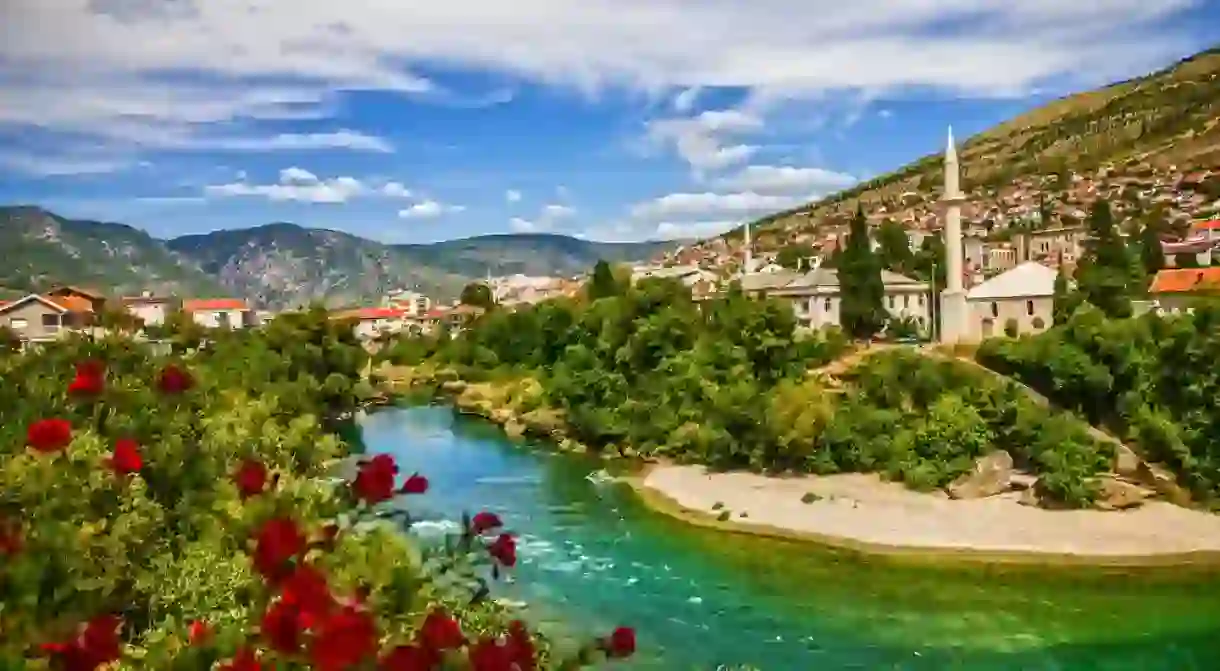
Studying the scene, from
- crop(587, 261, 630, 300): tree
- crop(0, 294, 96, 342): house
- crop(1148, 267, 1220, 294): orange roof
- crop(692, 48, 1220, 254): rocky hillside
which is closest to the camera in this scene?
crop(0, 294, 96, 342): house

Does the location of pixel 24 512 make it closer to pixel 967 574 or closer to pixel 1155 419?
pixel 967 574

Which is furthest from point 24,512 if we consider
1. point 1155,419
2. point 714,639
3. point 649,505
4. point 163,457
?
point 1155,419

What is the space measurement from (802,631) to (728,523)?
833 centimetres

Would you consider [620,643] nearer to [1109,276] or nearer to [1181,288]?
[1109,276]

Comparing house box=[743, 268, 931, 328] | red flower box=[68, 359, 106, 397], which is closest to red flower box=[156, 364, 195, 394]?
red flower box=[68, 359, 106, 397]

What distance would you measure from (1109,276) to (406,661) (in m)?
40.2

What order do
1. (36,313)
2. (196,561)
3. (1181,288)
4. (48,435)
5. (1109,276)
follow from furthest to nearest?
(1181,288), (1109,276), (36,313), (196,561), (48,435)

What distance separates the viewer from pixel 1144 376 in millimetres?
30906

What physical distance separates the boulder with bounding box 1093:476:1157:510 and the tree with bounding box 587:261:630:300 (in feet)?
109

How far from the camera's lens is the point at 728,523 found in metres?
27.1

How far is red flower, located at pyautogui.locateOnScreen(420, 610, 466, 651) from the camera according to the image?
289 centimetres

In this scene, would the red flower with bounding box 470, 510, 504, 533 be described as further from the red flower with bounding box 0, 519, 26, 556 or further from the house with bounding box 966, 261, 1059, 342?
the house with bounding box 966, 261, 1059, 342

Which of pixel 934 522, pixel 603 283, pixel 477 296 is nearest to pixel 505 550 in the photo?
pixel 934 522

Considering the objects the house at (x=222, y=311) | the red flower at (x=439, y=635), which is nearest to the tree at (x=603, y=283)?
the house at (x=222, y=311)
